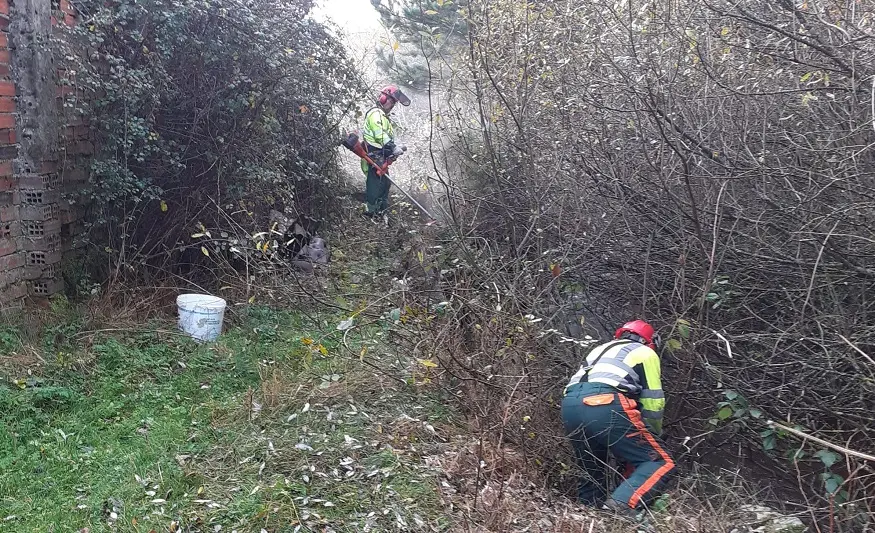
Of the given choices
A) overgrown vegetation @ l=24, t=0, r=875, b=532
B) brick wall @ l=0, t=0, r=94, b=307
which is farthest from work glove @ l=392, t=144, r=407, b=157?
brick wall @ l=0, t=0, r=94, b=307

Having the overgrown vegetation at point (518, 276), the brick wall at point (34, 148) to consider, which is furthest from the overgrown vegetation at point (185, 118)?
the brick wall at point (34, 148)

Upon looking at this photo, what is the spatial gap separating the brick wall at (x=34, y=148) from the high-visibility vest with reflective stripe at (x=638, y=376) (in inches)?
174

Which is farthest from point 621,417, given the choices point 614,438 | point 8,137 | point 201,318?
point 8,137

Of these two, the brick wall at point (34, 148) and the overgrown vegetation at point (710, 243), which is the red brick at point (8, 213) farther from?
the overgrown vegetation at point (710, 243)

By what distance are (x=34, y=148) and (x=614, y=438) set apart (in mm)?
4860

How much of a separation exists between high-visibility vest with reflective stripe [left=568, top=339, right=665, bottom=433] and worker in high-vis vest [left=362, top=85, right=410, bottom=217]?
5463mm

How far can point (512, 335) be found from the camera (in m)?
4.86

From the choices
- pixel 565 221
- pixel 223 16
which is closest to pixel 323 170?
pixel 223 16

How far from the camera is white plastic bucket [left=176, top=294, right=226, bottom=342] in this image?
225 inches

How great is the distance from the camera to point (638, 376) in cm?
439

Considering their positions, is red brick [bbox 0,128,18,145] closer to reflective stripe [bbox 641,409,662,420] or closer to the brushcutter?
the brushcutter

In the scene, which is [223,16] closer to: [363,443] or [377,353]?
[377,353]

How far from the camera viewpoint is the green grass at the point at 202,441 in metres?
3.54

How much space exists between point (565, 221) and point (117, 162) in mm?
3759
